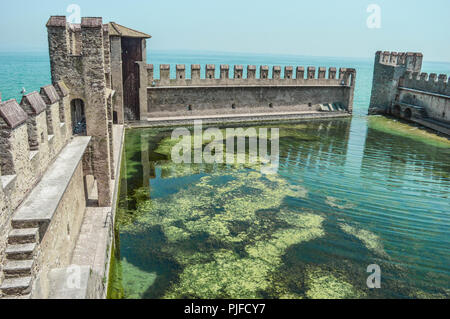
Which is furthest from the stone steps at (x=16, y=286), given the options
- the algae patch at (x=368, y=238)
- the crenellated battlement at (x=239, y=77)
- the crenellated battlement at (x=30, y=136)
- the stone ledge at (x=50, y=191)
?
the crenellated battlement at (x=239, y=77)

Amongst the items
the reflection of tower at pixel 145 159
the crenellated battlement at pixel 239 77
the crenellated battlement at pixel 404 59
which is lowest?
the reflection of tower at pixel 145 159

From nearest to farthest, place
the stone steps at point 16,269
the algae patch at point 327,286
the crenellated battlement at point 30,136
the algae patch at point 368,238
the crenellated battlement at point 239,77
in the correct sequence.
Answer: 1. the stone steps at point 16,269
2. the crenellated battlement at point 30,136
3. the algae patch at point 327,286
4. the algae patch at point 368,238
5. the crenellated battlement at point 239,77

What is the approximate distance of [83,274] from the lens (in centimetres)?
418

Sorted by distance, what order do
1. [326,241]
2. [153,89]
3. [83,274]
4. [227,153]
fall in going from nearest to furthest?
[83,274] < [326,241] < [227,153] < [153,89]

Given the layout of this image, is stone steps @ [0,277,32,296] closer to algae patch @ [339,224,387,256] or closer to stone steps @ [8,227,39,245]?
stone steps @ [8,227,39,245]

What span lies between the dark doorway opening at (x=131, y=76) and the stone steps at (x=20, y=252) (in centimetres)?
1437

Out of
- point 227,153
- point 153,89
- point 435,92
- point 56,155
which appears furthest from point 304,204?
point 435,92

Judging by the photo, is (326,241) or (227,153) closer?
(326,241)

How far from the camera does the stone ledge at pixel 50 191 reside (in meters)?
4.47

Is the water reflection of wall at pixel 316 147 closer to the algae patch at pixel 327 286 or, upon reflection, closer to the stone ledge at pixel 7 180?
the algae patch at pixel 327 286

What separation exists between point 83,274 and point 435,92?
22.4 m

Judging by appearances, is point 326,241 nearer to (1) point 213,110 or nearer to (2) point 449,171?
(2) point 449,171

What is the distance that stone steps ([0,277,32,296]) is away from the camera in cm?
398

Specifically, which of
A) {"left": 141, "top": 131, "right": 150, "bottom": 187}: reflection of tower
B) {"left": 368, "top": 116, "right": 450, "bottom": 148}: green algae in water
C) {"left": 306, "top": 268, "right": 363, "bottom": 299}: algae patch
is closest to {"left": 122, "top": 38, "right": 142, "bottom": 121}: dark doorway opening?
{"left": 141, "top": 131, "right": 150, "bottom": 187}: reflection of tower
